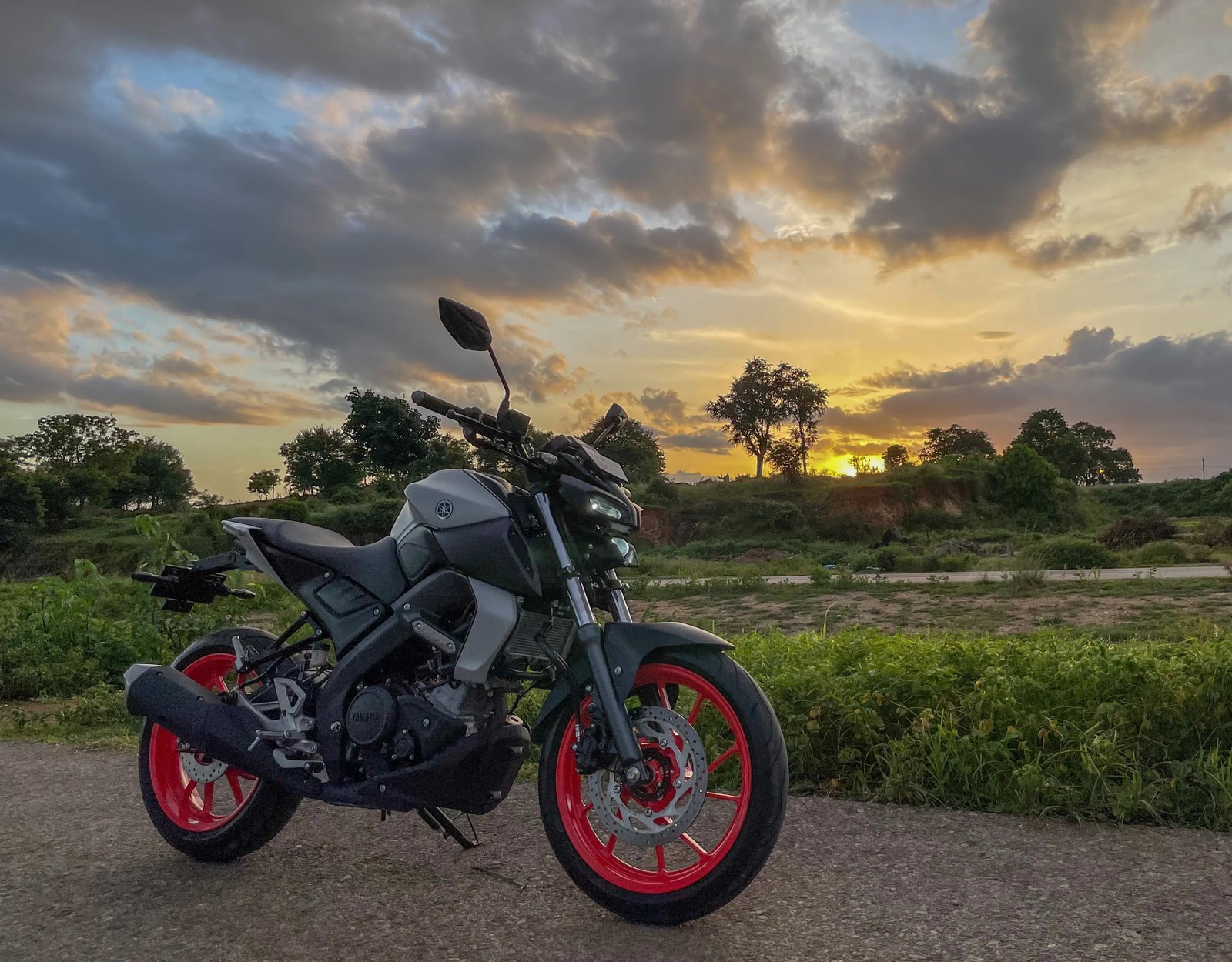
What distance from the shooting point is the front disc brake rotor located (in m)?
2.76

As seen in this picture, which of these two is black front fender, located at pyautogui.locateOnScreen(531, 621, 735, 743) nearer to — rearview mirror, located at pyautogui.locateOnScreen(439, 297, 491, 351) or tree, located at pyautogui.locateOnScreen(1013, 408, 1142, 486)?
rearview mirror, located at pyautogui.locateOnScreen(439, 297, 491, 351)

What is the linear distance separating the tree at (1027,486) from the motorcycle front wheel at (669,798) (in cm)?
3959

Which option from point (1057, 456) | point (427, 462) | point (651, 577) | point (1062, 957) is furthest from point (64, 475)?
point (1062, 957)

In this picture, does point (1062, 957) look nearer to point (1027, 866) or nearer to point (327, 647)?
point (1027, 866)

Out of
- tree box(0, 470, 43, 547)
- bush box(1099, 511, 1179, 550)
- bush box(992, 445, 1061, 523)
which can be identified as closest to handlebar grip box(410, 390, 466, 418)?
bush box(1099, 511, 1179, 550)

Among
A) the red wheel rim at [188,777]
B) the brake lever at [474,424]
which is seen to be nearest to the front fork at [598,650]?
the brake lever at [474,424]

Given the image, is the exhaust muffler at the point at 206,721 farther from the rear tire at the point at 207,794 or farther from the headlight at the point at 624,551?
the headlight at the point at 624,551

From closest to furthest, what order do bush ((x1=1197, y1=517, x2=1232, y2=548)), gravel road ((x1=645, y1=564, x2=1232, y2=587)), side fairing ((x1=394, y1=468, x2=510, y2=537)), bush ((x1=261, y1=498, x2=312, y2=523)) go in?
side fairing ((x1=394, y1=468, x2=510, y2=537))
gravel road ((x1=645, y1=564, x2=1232, y2=587))
bush ((x1=1197, y1=517, x2=1232, y2=548))
bush ((x1=261, y1=498, x2=312, y2=523))

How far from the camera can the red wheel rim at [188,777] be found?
3707 mm

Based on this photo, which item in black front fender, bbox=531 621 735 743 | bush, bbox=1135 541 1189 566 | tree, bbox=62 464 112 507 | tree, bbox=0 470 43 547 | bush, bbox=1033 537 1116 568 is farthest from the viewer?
tree, bbox=62 464 112 507

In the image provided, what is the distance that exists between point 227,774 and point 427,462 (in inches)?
1022

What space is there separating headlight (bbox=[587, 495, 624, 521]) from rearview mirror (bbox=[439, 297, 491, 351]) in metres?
0.57

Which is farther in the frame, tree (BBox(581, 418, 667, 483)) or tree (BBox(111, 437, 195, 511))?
tree (BBox(111, 437, 195, 511))

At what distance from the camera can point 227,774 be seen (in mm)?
3713
